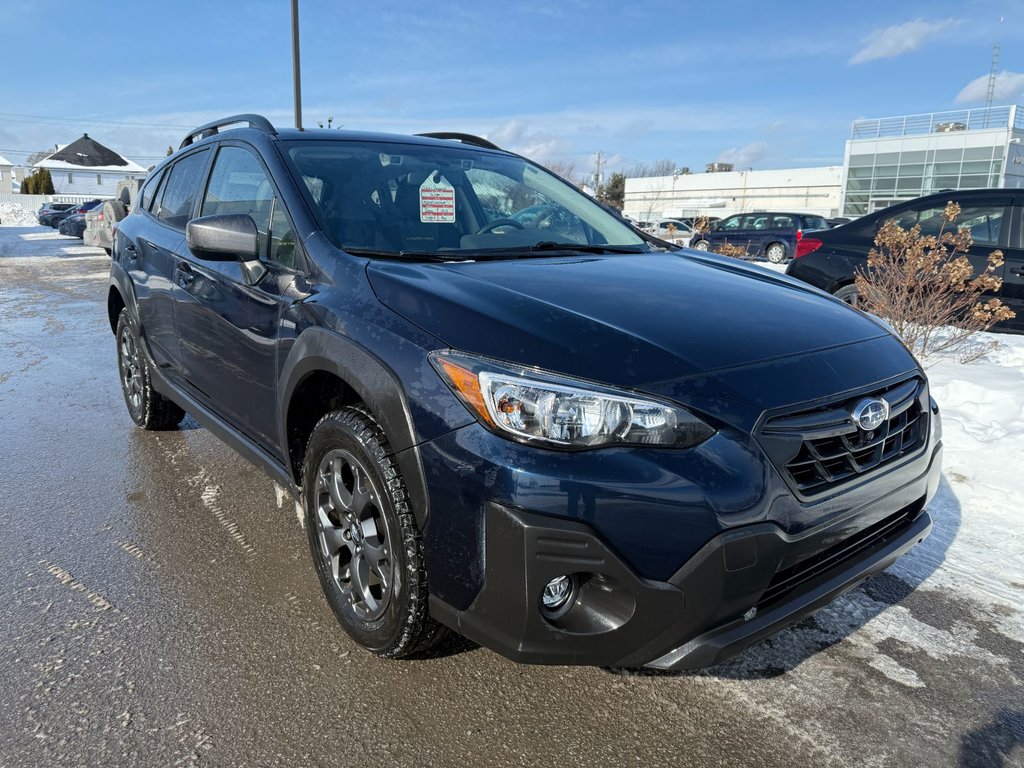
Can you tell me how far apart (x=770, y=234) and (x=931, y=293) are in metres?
16.9

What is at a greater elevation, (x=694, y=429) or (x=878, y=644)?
(x=694, y=429)

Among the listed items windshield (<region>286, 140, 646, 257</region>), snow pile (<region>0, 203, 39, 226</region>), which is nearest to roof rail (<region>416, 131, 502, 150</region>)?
windshield (<region>286, 140, 646, 257</region>)

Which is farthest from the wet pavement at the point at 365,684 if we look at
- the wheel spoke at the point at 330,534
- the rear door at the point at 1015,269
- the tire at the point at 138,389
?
the rear door at the point at 1015,269

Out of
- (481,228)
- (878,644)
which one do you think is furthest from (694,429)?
(481,228)

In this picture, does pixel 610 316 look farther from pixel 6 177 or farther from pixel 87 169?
pixel 6 177

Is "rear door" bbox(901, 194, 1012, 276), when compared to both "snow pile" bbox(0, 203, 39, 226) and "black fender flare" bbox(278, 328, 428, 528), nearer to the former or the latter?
"black fender flare" bbox(278, 328, 428, 528)

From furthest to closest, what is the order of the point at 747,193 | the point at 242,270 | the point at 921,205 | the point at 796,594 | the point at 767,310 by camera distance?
the point at 747,193 → the point at 921,205 → the point at 242,270 → the point at 767,310 → the point at 796,594

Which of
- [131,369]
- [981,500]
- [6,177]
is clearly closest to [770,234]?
[981,500]

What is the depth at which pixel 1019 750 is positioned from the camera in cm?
211

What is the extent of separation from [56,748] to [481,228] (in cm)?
227

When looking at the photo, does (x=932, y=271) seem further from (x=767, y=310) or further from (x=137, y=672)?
(x=137, y=672)

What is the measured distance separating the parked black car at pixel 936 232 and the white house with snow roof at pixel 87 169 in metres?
81.2

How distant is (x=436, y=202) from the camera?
10.4ft

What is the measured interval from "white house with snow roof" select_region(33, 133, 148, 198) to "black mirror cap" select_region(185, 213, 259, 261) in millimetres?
83432
